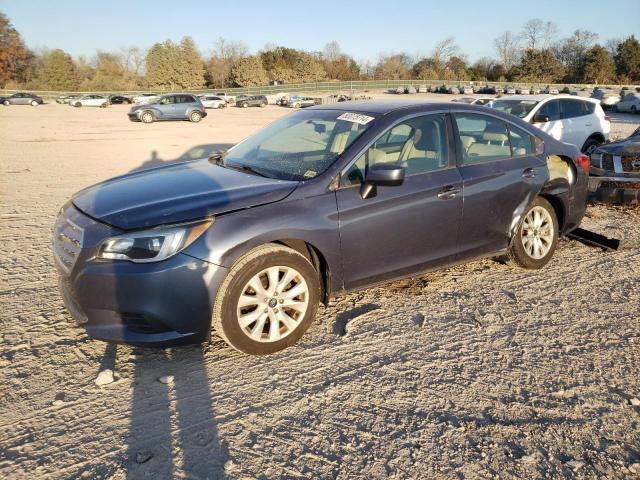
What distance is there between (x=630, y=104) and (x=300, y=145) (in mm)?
36428

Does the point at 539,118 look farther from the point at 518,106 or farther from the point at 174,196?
the point at 174,196

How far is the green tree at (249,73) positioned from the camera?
84.1 m

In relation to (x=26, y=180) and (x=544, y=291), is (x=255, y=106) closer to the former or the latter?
(x=26, y=180)

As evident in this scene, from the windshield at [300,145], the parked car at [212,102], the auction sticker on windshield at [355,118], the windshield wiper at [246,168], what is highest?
the parked car at [212,102]

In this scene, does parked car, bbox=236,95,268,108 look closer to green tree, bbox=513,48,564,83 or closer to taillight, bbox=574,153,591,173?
taillight, bbox=574,153,591,173

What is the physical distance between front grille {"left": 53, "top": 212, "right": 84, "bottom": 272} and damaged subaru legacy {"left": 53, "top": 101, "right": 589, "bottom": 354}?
0.05ft

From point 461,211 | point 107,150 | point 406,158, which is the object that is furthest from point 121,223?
point 107,150

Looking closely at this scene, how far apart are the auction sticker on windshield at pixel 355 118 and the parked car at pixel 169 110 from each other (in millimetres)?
26678

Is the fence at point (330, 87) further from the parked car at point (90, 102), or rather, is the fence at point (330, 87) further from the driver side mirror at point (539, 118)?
the driver side mirror at point (539, 118)

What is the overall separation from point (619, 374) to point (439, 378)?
1.18 metres

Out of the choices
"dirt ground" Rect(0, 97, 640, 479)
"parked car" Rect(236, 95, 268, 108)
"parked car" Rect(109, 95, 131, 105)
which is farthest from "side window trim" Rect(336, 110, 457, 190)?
"parked car" Rect(109, 95, 131, 105)

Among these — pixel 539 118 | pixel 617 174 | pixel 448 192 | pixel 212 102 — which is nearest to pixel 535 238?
pixel 448 192

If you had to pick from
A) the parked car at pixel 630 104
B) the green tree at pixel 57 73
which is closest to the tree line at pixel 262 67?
the green tree at pixel 57 73

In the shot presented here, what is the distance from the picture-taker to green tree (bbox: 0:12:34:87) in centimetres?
7750
